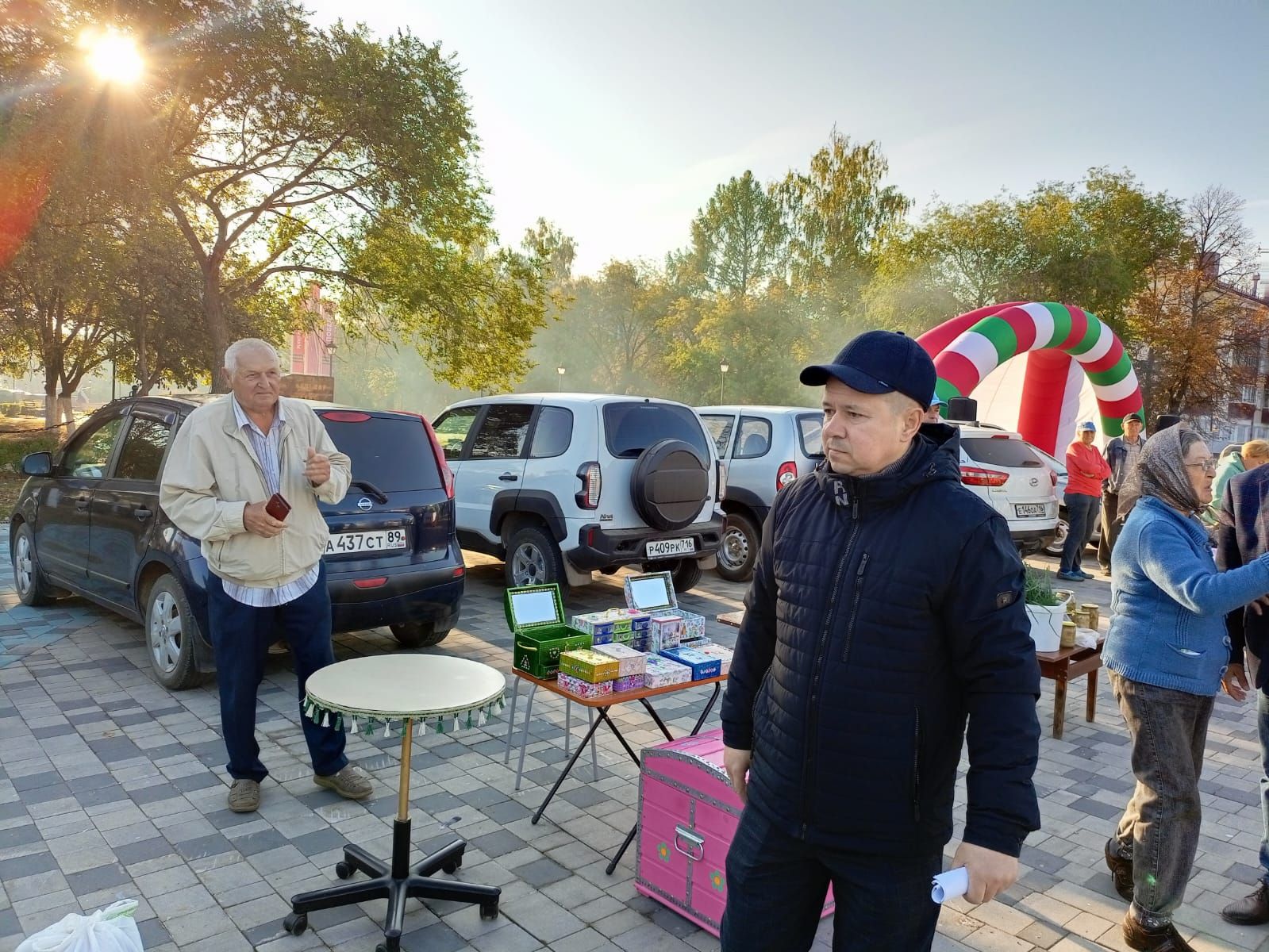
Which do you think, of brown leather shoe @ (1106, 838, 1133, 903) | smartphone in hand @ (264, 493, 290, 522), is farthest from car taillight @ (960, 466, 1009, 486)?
smartphone in hand @ (264, 493, 290, 522)

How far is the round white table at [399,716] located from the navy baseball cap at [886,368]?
1678 millimetres

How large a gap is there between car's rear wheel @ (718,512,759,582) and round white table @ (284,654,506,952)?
675 centimetres

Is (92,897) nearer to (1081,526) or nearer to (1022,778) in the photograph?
(1022,778)

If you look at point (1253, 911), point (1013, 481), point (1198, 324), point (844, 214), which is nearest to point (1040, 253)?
point (1198, 324)

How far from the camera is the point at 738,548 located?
9992mm

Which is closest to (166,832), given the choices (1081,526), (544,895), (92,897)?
(92,897)

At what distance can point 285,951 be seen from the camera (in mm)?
2926

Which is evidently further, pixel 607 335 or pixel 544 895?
pixel 607 335

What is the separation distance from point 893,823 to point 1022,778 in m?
0.28

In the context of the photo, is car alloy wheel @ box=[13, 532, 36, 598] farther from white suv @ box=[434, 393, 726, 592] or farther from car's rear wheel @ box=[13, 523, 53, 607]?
white suv @ box=[434, 393, 726, 592]

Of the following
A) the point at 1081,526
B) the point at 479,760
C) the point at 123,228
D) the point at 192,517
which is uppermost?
the point at 123,228

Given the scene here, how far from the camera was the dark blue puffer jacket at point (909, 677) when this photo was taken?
1.81 metres

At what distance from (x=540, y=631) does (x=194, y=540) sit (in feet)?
8.19

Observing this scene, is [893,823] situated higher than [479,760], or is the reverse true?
[893,823]
